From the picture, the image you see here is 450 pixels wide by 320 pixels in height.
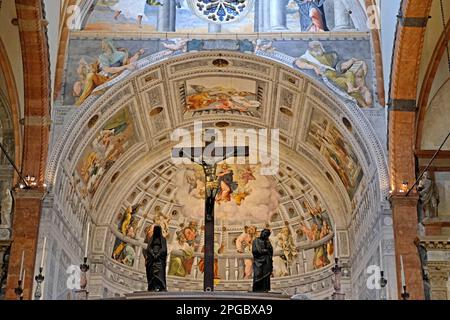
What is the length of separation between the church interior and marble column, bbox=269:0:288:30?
1.3 inches

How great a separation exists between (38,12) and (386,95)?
8.14 metres

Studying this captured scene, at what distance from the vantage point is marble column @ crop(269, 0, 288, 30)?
768 inches

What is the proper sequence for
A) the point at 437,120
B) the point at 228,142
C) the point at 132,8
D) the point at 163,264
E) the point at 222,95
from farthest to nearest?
the point at 228,142 → the point at 222,95 → the point at 132,8 → the point at 437,120 → the point at 163,264

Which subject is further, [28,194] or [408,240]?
[28,194]

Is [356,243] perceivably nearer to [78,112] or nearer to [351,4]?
[351,4]

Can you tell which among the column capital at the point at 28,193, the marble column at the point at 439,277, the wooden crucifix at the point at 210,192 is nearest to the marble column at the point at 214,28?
the column capital at the point at 28,193

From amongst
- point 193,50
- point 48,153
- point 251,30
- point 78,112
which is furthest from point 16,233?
point 251,30

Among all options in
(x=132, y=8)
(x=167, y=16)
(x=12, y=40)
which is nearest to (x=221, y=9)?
(x=167, y=16)

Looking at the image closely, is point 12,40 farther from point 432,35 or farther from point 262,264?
point 432,35

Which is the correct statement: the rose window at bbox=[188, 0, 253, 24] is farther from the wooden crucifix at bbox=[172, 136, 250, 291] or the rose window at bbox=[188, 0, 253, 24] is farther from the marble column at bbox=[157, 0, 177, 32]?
the wooden crucifix at bbox=[172, 136, 250, 291]

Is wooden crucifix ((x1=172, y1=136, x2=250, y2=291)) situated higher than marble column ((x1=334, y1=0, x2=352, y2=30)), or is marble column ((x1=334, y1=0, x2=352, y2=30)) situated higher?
marble column ((x1=334, y1=0, x2=352, y2=30))

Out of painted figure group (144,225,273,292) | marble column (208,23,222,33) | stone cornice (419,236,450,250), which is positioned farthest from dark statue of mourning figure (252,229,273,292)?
marble column (208,23,222,33)

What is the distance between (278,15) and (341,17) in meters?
1.65

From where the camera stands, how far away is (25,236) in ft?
55.1
